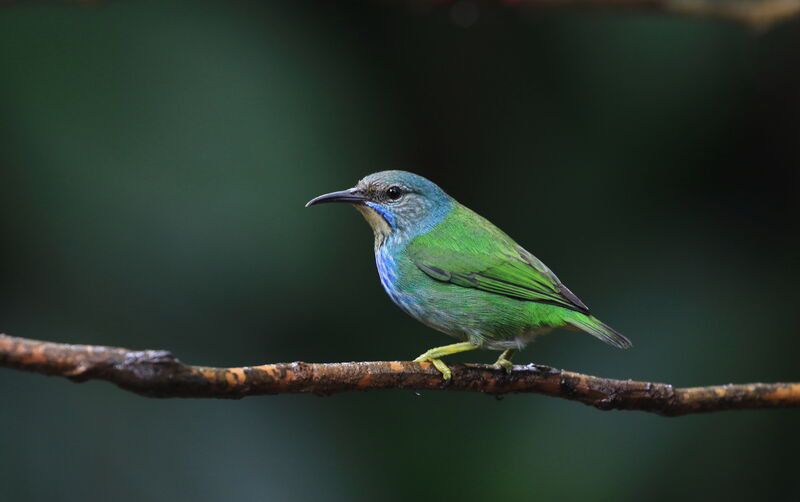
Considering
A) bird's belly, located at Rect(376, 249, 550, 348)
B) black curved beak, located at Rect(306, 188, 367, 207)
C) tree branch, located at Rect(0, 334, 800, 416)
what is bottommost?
tree branch, located at Rect(0, 334, 800, 416)

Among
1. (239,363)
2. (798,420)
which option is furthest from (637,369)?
(239,363)

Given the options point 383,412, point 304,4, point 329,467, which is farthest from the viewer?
point 304,4

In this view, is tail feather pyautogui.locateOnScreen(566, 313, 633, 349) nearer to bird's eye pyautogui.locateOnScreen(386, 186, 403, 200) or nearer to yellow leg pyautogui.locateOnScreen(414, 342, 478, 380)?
yellow leg pyautogui.locateOnScreen(414, 342, 478, 380)

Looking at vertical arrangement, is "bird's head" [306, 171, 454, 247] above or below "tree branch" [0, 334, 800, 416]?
above

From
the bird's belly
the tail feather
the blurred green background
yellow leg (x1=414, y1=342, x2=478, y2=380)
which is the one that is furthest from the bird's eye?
the tail feather

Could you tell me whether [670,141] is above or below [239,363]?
above

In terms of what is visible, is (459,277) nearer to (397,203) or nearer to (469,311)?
(469,311)

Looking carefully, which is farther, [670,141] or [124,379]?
[670,141]

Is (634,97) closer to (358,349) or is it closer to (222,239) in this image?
(358,349)
